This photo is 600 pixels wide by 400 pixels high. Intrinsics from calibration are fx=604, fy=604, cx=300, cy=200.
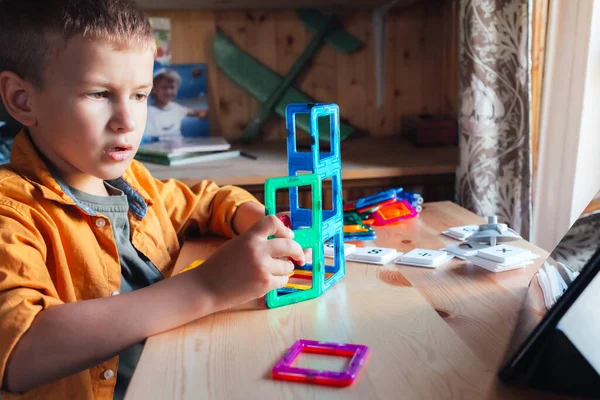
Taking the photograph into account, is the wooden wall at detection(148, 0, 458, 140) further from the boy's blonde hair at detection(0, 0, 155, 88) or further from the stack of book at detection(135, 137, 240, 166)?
the boy's blonde hair at detection(0, 0, 155, 88)

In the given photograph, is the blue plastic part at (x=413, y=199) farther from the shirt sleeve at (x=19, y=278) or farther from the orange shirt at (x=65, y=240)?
the shirt sleeve at (x=19, y=278)

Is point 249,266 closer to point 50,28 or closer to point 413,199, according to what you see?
point 50,28

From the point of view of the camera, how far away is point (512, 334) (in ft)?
1.94

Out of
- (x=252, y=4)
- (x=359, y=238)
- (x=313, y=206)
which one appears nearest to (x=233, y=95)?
(x=252, y=4)

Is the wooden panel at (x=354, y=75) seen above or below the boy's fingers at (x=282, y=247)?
above

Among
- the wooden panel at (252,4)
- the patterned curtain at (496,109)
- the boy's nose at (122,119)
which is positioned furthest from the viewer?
the wooden panel at (252,4)

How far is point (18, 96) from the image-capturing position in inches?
33.4

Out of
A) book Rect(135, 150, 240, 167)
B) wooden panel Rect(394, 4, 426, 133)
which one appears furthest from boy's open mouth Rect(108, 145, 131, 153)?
wooden panel Rect(394, 4, 426, 133)

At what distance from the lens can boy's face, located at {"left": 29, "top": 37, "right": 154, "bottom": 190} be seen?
0.80 meters

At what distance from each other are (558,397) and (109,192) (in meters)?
0.76

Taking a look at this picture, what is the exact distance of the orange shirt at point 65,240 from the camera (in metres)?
0.65

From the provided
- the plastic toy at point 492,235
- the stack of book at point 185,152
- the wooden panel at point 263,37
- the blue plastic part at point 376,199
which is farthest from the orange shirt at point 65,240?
the wooden panel at point 263,37

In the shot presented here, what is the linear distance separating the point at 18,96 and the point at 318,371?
0.60 m

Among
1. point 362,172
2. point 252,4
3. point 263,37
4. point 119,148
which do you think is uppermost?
point 252,4
